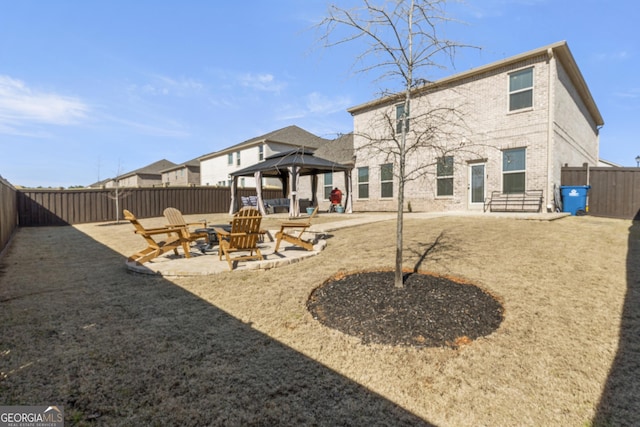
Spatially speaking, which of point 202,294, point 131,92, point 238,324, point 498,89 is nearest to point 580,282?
point 238,324

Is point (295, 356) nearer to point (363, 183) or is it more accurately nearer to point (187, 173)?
point (363, 183)

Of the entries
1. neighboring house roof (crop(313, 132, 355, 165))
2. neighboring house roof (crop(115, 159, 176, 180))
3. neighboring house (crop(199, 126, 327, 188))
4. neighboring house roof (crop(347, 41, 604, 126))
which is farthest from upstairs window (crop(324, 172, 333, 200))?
neighboring house roof (crop(115, 159, 176, 180))

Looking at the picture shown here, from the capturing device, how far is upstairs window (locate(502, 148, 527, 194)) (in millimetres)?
12375

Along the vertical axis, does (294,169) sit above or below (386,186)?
above

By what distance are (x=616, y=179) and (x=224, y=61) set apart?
16.4 meters

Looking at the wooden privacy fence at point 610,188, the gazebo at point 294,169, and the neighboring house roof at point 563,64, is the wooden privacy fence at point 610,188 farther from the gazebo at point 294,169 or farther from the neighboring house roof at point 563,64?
the gazebo at point 294,169

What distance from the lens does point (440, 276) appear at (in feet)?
15.6

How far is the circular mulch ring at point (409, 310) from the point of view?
3129 millimetres

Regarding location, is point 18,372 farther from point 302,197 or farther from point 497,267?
point 302,197

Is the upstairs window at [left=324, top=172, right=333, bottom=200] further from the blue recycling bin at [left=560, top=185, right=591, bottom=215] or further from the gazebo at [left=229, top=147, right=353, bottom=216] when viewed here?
the blue recycling bin at [left=560, top=185, right=591, bottom=215]

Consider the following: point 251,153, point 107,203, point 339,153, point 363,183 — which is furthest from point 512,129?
point 251,153

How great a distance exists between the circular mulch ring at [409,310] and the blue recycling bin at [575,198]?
11.0 meters

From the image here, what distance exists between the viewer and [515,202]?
1253 cm

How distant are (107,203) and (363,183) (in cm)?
1541
